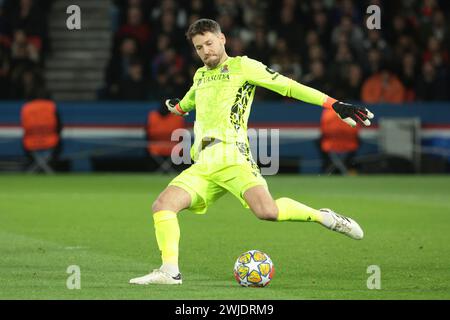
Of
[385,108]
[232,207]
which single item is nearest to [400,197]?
[232,207]

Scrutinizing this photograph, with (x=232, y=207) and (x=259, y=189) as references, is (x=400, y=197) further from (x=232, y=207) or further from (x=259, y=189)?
(x=259, y=189)

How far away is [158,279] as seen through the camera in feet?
28.7

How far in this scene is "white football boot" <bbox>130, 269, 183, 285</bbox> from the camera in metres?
8.73

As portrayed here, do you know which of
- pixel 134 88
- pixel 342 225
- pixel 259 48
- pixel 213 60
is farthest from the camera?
pixel 259 48

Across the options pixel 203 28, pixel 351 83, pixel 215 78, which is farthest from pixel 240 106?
pixel 351 83

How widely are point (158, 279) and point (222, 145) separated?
4.01 feet

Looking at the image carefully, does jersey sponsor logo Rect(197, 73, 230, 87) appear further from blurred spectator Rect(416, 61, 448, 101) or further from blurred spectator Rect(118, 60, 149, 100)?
blurred spectator Rect(416, 61, 448, 101)

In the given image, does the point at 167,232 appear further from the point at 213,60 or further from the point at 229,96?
the point at 213,60

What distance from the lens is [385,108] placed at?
22.2 metres

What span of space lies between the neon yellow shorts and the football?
55 cm

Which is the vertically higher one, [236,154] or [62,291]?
[236,154]

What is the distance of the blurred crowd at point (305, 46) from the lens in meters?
22.6

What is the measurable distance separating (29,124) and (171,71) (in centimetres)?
301

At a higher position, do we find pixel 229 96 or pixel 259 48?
pixel 259 48
